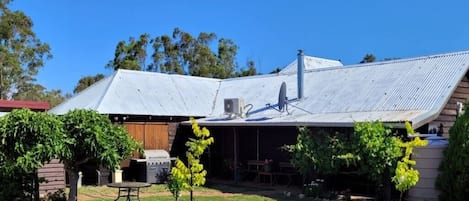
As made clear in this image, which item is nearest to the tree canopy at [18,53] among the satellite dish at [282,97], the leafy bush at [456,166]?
the satellite dish at [282,97]

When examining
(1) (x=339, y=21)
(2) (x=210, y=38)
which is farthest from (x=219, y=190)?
(2) (x=210, y=38)

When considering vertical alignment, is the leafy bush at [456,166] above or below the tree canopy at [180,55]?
below

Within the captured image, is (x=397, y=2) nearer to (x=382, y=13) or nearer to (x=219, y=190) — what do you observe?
(x=382, y=13)

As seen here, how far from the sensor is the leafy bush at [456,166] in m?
10.5

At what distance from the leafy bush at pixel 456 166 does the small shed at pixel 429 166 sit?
37 centimetres

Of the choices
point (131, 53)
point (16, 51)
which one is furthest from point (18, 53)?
point (131, 53)

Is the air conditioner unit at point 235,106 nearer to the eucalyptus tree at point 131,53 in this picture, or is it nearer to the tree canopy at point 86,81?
the eucalyptus tree at point 131,53

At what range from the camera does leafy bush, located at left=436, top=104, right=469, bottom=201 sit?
34.5 feet

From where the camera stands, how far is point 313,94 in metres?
17.6

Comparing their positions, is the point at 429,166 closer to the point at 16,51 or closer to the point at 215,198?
the point at 215,198

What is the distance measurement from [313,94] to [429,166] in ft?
20.2

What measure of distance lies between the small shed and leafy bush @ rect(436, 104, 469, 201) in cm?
37

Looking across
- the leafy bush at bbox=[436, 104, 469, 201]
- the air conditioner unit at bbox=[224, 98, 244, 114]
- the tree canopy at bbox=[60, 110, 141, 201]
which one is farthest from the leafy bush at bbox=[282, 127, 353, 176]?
the tree canopy at bbox=[60, 110, 141, 201]

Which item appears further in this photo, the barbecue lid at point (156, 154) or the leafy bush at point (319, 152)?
the barbecue lid at point (156, 154)
